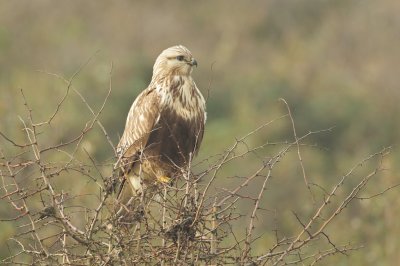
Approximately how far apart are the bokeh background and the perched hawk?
1104 cm

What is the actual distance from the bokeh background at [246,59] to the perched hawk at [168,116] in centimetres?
1104

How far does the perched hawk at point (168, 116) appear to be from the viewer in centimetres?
886

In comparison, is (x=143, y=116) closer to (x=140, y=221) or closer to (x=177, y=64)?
(x=177, y=64)

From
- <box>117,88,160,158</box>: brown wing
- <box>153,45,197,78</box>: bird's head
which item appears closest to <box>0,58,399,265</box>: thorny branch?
<box>117,88,160,158</box>: brown wing

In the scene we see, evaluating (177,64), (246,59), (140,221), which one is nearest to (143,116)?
(177,64)

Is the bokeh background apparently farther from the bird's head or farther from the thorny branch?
the thorny branch

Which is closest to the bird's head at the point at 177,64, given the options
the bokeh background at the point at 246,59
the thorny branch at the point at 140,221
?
the thorny branch at the point at 140,221

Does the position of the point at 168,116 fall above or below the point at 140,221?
above

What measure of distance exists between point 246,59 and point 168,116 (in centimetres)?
3045

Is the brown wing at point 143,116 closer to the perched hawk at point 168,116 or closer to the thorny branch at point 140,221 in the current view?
the perched hawk at point 168,116

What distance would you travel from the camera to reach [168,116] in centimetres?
898

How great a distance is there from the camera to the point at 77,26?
1518 inches

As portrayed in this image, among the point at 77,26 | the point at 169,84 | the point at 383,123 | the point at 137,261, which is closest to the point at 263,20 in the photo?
the point at 77,26

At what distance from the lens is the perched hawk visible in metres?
8.86
